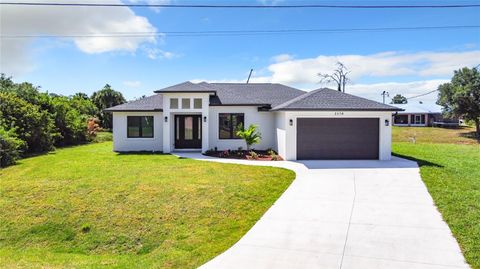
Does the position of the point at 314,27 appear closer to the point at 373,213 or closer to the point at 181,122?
the point at 181,122

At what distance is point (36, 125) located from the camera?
20922 millimetres

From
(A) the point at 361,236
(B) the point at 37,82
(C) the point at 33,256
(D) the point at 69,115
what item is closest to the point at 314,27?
(A) the point at 361,236

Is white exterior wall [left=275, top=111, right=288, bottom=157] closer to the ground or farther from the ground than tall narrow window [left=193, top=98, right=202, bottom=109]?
closer to the ground

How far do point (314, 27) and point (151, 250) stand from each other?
13.4 metres

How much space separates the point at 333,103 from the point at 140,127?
11.3 m

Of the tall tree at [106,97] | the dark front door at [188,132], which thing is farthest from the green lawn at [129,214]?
the tall tree at [106,97]

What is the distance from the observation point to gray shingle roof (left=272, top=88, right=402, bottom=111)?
608 inches

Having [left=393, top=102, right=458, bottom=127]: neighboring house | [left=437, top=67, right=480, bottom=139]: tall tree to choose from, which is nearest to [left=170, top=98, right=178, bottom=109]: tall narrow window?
[left=437, top=67, right=480, bottom=139]: tall tree

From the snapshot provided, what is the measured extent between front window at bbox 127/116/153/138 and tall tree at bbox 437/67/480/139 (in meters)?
35.1

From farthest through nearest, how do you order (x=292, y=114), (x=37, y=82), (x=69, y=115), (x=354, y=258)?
(x=37, y=82)
(x=69, y=115)
(x=292, y=114)
(x=354, y=258)

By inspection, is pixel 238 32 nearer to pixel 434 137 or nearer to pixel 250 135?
pixel 250 135

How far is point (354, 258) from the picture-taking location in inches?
215

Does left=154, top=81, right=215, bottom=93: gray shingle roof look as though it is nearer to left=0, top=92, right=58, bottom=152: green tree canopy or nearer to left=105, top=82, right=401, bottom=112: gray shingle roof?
left=105, top=82, right=401, bottom=112: gray shingle roof

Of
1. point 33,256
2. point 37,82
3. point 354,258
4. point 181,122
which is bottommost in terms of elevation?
point 33,256
